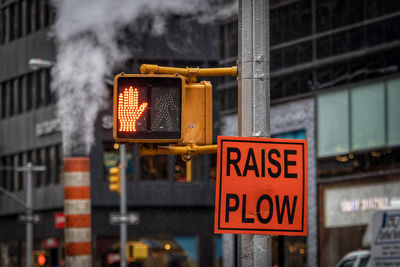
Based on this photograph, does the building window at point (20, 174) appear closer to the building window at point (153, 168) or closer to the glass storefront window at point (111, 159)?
the glass storefront window at point (111, 159)

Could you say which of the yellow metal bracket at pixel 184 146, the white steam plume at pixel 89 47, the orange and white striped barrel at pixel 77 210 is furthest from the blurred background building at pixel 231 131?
the yellow metal bracket at pixel 184 146

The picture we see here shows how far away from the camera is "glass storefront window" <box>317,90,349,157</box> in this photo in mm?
25312

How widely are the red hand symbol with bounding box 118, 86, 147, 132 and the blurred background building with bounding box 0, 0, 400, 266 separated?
16.0m

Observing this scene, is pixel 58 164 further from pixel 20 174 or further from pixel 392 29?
pixel 392 29

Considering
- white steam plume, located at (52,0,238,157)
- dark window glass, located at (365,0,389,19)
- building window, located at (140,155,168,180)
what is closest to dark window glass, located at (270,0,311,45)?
dark window glass, located at (365,0,389,19)

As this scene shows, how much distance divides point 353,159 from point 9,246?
2286 centimetres

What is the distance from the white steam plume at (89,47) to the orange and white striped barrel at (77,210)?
598 cm

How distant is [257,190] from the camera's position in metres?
6.46

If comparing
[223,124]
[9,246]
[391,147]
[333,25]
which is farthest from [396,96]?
[9,246]

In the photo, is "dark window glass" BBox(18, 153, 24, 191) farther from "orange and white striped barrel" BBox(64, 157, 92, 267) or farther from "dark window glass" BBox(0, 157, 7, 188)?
"orange and white striped barrel" BBox(64, 157, 92, 267)

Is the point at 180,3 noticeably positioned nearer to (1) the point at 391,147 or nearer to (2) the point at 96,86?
(2) the point at 96,86

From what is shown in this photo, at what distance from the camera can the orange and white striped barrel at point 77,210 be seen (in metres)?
16.5

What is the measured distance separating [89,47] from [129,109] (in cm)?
2410

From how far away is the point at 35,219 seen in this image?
34.2 metres
